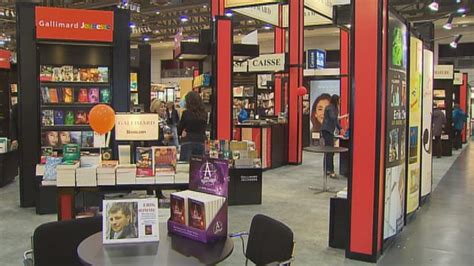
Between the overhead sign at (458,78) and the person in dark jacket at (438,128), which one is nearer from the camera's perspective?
the person in dark jacket at (438,128)

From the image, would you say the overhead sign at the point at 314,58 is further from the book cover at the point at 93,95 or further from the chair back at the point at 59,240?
the chair back at the point at 59,240

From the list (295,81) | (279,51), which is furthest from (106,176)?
(279,51)

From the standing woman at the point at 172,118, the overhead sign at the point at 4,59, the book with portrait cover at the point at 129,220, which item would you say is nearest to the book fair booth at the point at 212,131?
the book with portrait cover at the point at 129,220

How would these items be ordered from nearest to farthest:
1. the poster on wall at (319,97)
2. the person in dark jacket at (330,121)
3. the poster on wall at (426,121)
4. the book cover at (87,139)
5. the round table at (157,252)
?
the round table at (157,252)
the poster on wall at (426,121)
the book cover at (87,139)
the person in dark jacket at (330,121)
the poster on wall at (319,97)

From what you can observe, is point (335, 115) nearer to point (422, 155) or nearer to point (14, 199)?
point (422, 155)

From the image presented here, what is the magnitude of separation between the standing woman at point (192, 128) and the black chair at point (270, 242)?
3684 mm

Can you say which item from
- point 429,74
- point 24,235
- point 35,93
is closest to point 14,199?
point 35,93

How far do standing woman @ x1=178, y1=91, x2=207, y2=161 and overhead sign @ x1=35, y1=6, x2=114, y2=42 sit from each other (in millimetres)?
1517

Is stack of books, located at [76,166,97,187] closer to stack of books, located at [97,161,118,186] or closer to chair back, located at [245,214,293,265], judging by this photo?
stack of books, located at [97,161,118,186]

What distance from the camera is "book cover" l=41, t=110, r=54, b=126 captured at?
6398 mm

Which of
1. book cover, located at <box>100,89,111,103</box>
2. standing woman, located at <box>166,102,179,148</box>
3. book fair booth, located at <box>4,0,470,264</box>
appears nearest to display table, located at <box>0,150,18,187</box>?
book fair booth, located at <box>4,0,470,264</box>

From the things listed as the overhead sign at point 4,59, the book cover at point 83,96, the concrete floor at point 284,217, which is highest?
the overhead sign at point 4,59

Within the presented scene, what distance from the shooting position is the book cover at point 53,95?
6.43 m

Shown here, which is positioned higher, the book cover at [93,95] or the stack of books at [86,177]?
the book cover at [93,95]
